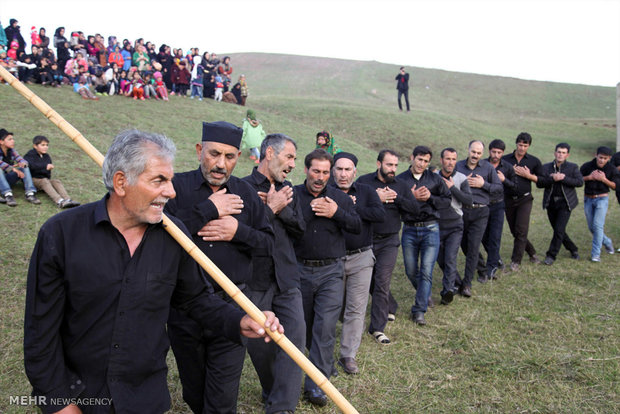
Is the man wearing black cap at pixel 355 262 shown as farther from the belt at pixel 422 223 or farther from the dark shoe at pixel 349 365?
the belt at pixel 422 223

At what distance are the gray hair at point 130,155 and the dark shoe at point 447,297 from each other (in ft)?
20.2

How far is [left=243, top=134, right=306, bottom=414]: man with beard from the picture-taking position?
14.5ft

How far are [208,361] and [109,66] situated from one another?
18.8m

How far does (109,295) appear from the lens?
8.35 feet

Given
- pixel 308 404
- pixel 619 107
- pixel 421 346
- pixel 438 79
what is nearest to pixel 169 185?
pixel 308 404

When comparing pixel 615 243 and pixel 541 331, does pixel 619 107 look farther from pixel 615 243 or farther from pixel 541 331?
pixel 541 331

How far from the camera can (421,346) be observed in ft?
20.8

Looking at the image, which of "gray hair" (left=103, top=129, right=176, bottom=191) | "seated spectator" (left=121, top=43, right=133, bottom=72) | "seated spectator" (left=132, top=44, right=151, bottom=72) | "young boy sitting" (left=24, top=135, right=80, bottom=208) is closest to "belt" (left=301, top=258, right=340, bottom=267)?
"gray hair" (left=103, top=129, right=176, bottom=191)

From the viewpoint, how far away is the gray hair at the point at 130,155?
8.58 feet

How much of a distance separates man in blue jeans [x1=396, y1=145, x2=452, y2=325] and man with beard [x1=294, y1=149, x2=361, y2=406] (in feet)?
6.69

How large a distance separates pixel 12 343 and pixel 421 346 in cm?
481

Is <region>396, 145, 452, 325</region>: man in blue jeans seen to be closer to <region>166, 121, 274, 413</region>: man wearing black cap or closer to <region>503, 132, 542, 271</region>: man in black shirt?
<region>503, 132, 542, 271</region>: man in black shirt

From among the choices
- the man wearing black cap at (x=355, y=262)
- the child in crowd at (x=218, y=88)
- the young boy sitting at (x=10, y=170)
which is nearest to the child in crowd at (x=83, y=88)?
the child in crowd at (x=218, y=88)

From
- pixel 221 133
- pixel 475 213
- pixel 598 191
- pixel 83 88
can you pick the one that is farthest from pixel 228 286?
pixel 83 88
